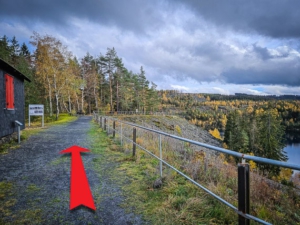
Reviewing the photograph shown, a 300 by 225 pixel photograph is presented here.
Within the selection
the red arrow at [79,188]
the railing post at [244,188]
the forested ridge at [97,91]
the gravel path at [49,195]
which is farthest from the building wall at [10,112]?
the forested ridge at [97,91]

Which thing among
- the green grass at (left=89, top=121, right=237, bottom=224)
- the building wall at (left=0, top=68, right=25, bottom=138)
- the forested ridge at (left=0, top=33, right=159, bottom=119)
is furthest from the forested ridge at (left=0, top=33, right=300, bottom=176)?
the green grass at (left=89, top=121, right=237, bottom=224)

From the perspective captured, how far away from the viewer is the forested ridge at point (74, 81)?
89.7 feet

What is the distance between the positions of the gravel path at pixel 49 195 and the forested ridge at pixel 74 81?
76.1 ft

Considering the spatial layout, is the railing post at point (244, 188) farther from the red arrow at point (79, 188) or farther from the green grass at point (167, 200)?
the red arrow at point (79, 188)

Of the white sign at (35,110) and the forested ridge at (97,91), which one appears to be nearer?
the white sign at (35,110)

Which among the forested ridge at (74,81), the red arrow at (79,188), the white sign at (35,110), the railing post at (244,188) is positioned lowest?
the red arrow at (79,188)

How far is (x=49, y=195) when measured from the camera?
4.23 m

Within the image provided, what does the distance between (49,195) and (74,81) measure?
30650 millimetres

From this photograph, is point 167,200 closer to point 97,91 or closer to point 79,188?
point 79,188

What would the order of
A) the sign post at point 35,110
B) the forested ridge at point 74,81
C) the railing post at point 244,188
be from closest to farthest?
the railing post at point 244,188, the sign post at point 35,110, the forested ridge at point 74,81

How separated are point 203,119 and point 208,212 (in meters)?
154

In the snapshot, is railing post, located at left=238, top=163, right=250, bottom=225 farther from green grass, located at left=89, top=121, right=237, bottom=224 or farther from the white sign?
the white sign

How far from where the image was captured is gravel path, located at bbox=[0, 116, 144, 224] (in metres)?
3.33

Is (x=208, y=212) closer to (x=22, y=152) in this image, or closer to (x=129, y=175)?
(x=129, y=175)
